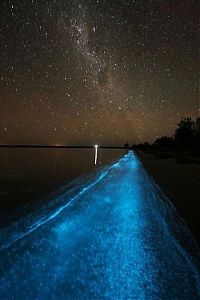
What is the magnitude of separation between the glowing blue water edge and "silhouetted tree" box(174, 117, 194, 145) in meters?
127

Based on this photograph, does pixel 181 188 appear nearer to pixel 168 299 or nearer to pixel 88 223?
pixel 88 223

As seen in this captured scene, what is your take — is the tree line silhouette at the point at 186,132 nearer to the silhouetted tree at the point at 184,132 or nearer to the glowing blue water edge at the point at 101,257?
the silhouetted tree at the point at 184,132

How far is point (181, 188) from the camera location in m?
20.8

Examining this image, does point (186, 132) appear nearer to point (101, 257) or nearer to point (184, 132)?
point (184, 132)

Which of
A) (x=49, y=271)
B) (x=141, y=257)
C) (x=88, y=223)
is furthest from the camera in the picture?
(x=88, y=223)

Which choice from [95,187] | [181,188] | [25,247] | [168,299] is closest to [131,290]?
[168,299]

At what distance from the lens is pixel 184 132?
465 feet

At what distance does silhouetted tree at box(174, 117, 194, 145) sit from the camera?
453 feet

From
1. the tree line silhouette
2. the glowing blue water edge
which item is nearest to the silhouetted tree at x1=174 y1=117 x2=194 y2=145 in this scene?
the tree line silhouette

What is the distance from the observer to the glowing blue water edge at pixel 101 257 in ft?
20.5

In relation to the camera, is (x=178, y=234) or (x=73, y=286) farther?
(x=178, y=234)

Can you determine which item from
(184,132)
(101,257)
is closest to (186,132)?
(184,132)

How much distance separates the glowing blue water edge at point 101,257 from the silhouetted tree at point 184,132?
127 meters

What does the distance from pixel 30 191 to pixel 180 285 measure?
16.0 m
